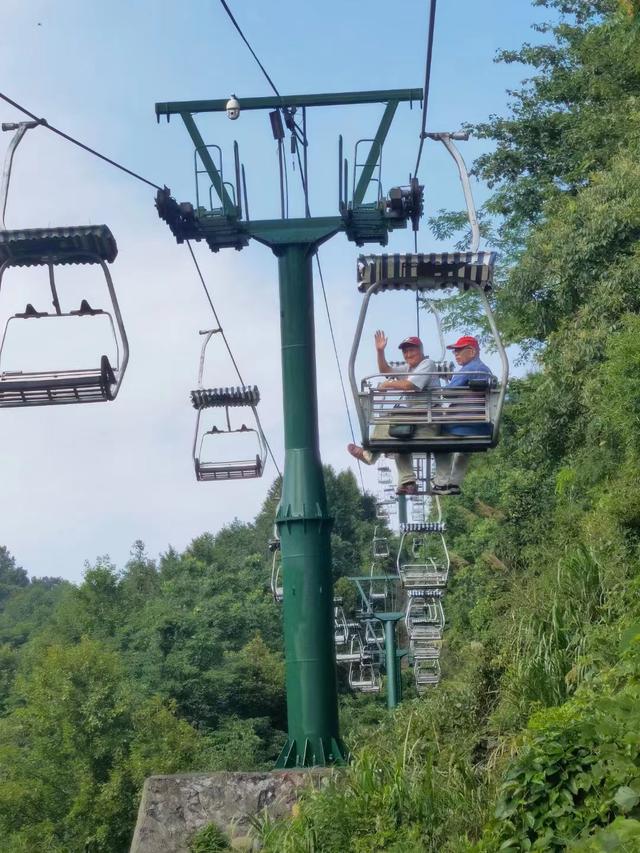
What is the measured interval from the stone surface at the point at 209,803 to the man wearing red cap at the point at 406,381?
2.74 meters

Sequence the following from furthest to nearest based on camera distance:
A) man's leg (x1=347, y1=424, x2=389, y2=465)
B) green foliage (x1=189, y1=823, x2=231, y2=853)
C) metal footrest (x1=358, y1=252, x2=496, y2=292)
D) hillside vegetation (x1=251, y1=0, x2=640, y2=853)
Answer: man's leg (x1=347, y1=424, x2=389, y2=465) < green foliage (x1=189, y1=823, x2=231, y2=853) < metal footrest (x1=358, y1=252, x2=496, y2=292) < hillside vegetation (x1=251, y1=0, x2=640, y2=853)

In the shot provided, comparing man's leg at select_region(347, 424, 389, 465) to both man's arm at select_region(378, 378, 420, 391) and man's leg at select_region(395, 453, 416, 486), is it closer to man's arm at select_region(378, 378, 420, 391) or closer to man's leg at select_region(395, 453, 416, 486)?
man's leg at select_region(395, 453, 416, 486)

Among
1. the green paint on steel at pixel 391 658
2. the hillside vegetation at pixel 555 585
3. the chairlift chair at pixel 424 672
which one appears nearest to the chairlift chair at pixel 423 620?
the chairlift chair at pixel 424 672

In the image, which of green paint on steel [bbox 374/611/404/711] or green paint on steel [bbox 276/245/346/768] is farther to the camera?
green paint on steel [bbox 374/611/404/711]

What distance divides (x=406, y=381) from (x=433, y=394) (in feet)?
0.80

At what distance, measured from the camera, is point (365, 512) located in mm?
91125

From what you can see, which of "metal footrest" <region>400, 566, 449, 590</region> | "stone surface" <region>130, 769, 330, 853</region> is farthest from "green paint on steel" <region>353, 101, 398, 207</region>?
"metal footrest" <region>400, 566, 449, 590</region>

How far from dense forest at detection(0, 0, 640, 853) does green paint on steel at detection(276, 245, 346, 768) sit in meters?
0.61

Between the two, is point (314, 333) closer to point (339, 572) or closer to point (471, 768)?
point (471, 768)

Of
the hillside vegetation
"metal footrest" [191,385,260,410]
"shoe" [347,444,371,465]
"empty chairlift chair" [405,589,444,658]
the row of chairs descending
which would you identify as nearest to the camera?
the hillside vegetation

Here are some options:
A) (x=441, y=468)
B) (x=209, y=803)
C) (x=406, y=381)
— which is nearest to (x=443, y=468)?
(x=441, y=468)

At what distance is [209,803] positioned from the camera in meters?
10.8

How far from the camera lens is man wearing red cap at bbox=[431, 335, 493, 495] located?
10492mm

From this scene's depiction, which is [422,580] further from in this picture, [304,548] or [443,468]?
[304,548]
